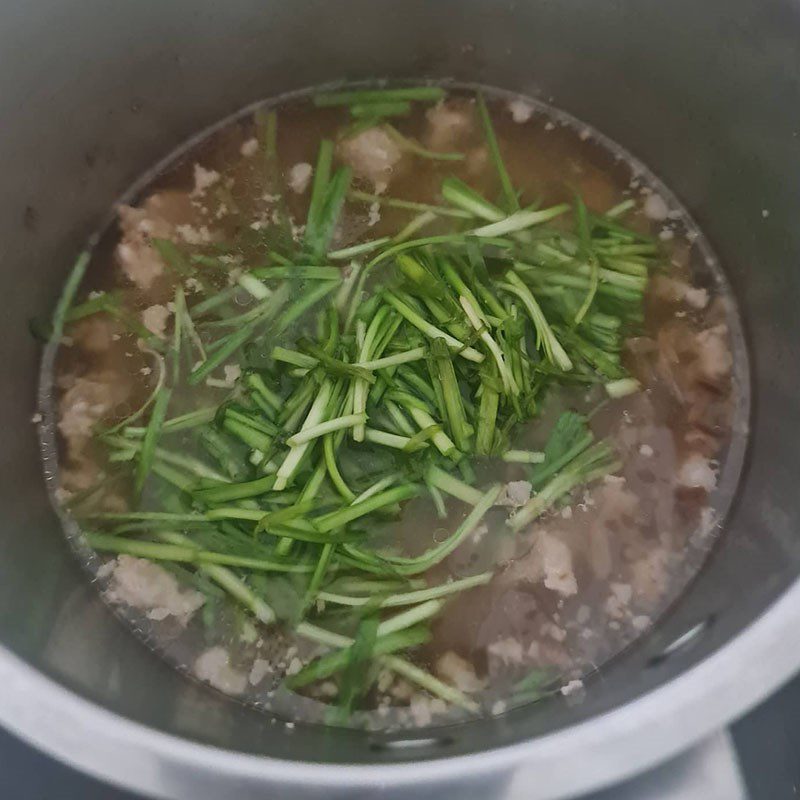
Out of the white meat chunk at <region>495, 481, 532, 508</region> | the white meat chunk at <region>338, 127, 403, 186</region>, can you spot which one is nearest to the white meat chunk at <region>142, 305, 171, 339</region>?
the white meat chunk at <region>338, 127, 403, 186</region>

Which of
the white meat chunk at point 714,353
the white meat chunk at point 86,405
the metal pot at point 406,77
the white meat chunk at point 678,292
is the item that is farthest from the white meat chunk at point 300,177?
the white meat chunk at point 714,353

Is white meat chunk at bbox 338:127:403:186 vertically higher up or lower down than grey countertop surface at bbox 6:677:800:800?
higher up

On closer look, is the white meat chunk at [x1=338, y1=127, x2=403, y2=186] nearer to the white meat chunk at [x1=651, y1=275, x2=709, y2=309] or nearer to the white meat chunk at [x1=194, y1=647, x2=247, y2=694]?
the white meat chunk at [x1=651, y1=275, x2=709, y2=309]

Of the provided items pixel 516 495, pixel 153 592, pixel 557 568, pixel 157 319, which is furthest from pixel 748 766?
pixel 157 319

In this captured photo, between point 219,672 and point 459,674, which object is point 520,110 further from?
point 219,672

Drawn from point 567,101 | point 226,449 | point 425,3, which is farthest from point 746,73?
point 226,449

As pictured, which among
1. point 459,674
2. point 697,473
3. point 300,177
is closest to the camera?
point 459,674

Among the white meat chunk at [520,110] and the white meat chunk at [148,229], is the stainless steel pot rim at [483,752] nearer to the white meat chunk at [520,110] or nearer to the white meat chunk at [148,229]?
the white meat chunk at [148,229]
